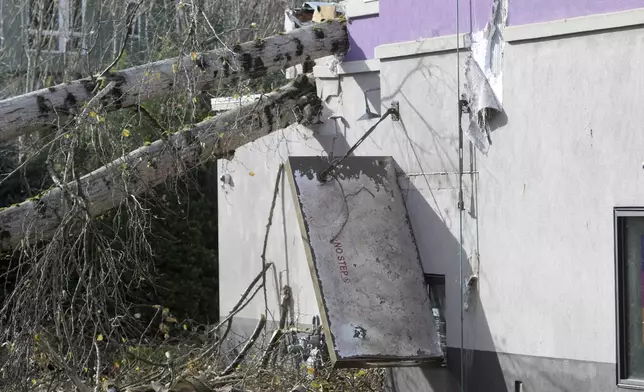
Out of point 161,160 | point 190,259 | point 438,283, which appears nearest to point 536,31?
point 438,283

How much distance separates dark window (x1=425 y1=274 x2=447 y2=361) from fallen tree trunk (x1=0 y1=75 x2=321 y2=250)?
268cm

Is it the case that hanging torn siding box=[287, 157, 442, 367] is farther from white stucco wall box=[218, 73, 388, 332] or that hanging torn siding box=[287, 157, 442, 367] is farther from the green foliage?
the green foliage

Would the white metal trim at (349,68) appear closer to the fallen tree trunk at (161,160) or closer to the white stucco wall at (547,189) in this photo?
the fallen tree trunk at (161,160)

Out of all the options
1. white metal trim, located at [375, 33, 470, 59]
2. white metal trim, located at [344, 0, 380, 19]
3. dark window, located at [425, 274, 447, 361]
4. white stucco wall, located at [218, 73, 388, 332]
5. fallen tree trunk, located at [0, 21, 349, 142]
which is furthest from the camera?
white stucco wall, located at [218, 73, 388, 332]

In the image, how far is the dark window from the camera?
33.3 ft

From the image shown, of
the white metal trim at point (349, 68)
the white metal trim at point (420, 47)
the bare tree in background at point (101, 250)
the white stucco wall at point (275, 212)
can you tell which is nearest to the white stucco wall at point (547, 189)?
the white metal trim at point (420, 47)

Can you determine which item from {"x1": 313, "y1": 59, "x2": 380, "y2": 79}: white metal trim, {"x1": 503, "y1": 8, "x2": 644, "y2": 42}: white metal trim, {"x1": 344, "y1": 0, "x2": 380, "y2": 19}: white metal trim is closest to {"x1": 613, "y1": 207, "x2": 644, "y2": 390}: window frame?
{"x1": 503, "y1": 8, "x2": 644, "y2": 42}: white metal trim

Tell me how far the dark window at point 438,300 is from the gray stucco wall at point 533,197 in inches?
4.7

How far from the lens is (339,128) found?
1161 cm

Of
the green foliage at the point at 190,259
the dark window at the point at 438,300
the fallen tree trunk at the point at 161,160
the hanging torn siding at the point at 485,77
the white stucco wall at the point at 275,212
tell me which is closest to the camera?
the hanging torn siding at the point at 485,77

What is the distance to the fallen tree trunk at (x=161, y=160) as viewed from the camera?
31.8 ft

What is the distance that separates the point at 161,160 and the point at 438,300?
3.26 meters

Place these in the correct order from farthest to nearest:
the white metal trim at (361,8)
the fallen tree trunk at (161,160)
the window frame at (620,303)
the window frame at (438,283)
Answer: the white metal trim at (361,8), the window frame at (438,283), the fallen tree trunk at (161,160), the window frame at (620,303)

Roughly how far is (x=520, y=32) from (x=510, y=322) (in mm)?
2646
